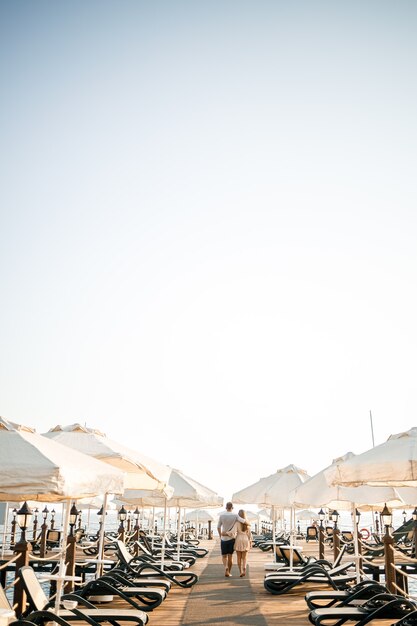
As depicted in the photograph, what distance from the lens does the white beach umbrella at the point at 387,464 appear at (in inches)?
255

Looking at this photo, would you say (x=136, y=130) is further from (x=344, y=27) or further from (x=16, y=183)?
(x=344, y=27)

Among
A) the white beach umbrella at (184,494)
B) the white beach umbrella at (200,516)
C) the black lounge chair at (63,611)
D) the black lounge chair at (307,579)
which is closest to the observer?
the black lounge chair at (63,611)

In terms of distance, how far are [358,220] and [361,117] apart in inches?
129

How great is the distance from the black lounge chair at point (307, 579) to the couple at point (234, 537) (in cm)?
264

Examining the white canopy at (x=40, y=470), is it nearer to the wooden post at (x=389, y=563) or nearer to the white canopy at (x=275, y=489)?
the wooden post at (x=389, y=563)

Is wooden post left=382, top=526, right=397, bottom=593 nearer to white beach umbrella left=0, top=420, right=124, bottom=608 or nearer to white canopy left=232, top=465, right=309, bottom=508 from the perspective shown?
white beach umbrella left=0, top=420, right=124, bottom=608

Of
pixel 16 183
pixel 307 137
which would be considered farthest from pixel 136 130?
pixel 307 137

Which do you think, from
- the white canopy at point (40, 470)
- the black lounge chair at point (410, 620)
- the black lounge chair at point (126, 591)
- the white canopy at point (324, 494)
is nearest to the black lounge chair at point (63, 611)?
the white canopy at point (40, 470)

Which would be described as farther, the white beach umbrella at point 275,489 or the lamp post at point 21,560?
the white beach umbrella at point 275,489

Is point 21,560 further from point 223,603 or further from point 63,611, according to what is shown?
point 223,603

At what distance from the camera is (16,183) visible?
629 inches

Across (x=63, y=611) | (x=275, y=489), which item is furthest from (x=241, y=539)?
(x=63, y=611)

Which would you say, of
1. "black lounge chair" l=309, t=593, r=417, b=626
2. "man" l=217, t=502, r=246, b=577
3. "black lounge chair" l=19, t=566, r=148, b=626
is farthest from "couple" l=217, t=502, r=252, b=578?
"black lounge chair" l=19, t=566, r=148, b=626

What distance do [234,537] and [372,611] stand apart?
7.34m
